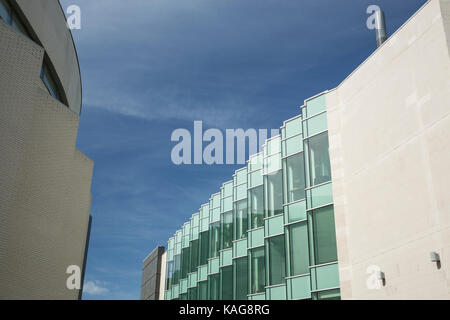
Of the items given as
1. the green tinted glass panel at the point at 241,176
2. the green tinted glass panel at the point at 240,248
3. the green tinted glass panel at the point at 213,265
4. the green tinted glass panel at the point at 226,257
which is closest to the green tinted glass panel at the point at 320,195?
the green tinted glass panel at the point at 240,248

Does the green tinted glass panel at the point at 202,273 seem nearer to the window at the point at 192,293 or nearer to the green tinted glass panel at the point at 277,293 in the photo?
the window at the point at 192,293

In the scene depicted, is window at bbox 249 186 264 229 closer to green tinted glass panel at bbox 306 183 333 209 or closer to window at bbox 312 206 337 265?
green tinted glass panel at bbox 306 183 333 209

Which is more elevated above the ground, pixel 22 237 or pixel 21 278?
pixel 22 237

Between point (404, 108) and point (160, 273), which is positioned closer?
point (404, 108)

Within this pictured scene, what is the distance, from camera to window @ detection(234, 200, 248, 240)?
29150mm

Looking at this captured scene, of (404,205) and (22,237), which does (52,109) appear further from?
(404,205)

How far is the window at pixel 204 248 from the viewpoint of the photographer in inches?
1369

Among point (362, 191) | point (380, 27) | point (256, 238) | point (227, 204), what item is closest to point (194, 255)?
point (227, 204)

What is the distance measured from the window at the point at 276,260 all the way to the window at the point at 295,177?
230cm

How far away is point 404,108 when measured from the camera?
18234 millimetres

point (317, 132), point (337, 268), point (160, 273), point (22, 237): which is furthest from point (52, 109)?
point (160, 273)
